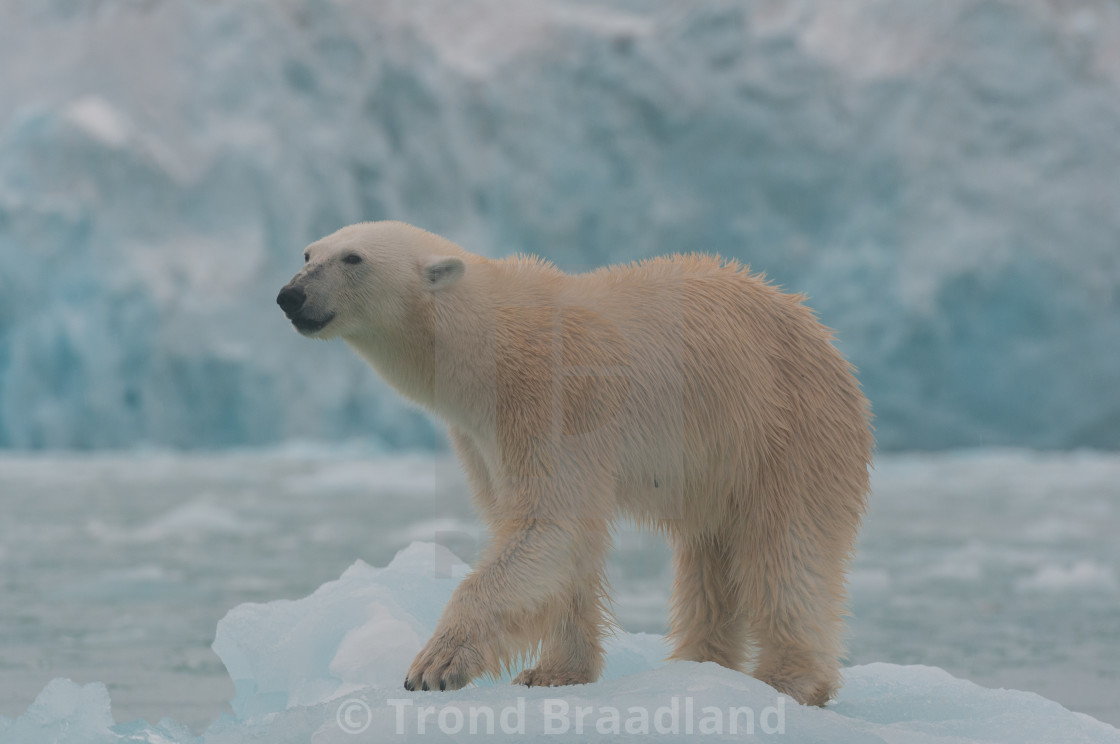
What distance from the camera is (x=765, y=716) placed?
1.96 m

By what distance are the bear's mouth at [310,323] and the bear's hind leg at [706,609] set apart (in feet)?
3.36

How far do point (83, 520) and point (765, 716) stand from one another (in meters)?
7.81

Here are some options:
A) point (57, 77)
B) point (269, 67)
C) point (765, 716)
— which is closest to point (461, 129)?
point (269, 67)

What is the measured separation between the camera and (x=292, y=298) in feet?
7.20

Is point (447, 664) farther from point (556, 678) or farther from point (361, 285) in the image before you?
point (361, 285)

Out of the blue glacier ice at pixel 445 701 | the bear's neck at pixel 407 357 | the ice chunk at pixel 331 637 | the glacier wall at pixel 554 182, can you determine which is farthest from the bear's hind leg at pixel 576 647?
the glacier wall at pixel 554 182

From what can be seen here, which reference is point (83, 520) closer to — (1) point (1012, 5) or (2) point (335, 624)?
(2) point (335, 624)

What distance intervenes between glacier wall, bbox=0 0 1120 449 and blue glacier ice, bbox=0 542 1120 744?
11091 mm

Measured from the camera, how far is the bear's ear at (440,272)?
89.0 inches

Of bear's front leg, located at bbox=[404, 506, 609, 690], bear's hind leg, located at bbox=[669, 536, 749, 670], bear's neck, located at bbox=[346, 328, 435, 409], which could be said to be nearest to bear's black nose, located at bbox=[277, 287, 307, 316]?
bear's neck, located at bbox=[346, 328, 435, 409]

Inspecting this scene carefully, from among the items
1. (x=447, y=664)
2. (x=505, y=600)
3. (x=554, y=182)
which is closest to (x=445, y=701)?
(x=447, y=664)

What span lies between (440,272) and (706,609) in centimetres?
110

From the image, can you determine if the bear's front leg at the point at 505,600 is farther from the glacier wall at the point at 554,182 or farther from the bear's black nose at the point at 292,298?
the glacier wall at the point at 554,182

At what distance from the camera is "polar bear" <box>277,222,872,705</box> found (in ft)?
7.06
